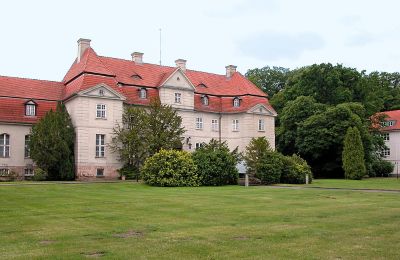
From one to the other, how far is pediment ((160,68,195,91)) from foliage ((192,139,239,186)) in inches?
455

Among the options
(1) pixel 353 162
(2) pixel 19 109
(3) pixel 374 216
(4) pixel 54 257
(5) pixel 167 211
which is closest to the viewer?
(4) pixel 54 257

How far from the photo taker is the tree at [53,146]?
38.9m

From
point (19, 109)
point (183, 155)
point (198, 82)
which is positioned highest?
point (198, 82)

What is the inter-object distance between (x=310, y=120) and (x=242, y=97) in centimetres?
878

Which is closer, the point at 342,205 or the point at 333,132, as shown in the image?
the point at 342,205

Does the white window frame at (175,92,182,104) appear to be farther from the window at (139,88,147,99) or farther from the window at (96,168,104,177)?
the window at (96,168,104,177)

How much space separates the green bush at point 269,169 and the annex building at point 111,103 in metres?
12.8

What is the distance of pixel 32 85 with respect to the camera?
44.8 meters

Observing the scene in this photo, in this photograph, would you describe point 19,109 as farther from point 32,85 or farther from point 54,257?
point 54,257

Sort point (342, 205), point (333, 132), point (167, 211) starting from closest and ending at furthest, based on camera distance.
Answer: point (167, 211), point (342, 205), point (333, 132)

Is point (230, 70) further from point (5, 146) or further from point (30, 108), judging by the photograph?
point (5, 146)

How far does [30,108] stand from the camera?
141 feet

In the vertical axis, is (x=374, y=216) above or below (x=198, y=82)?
below

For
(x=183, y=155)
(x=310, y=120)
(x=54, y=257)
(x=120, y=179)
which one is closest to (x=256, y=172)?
(x=183, y=155)
